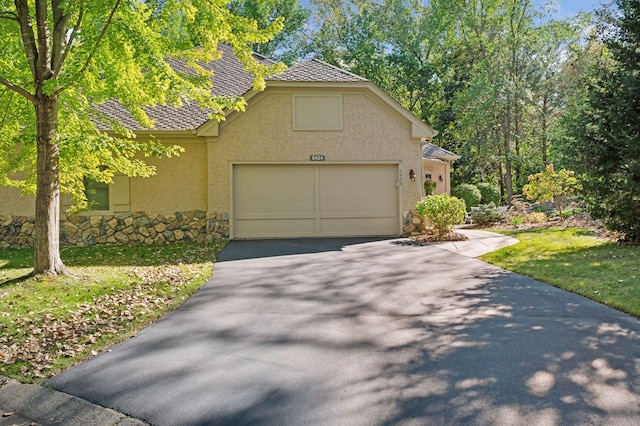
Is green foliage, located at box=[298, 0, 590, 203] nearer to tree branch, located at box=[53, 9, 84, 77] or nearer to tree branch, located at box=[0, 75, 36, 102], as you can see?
tree branch, located at box=[53, 9, 84, 77]

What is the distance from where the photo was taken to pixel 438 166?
A: 23.2 meters

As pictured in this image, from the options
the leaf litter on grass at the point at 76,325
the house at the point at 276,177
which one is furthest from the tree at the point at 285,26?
the leaf litter on grass at the point at 76,325

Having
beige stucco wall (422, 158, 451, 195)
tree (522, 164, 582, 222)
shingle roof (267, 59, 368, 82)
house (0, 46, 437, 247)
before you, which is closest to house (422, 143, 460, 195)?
beige stucco wall (422, 158, 451, 195)

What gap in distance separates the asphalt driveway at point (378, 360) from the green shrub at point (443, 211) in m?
5.09

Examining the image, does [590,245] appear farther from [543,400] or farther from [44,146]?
[44,146]

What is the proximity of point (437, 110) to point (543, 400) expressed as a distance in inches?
1078

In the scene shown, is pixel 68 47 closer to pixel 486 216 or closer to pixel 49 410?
pixel 49 410

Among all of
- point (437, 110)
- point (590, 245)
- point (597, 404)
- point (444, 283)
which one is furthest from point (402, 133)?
point (437, 110)

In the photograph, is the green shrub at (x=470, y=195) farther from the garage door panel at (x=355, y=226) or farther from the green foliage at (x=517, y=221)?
the garage door panel at (x=355, y=226)

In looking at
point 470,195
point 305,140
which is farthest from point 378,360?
point 470,195

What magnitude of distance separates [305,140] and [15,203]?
822cm

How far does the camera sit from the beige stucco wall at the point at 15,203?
1218 centimetres

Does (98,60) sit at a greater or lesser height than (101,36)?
lesser

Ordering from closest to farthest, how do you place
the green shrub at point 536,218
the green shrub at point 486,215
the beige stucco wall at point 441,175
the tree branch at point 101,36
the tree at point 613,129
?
the tree branch at point 101,36
the tree at point 613,129
the green shrub at point 536,218
the green shrub at point 486,215
the beige stucco wall at point 441,175
